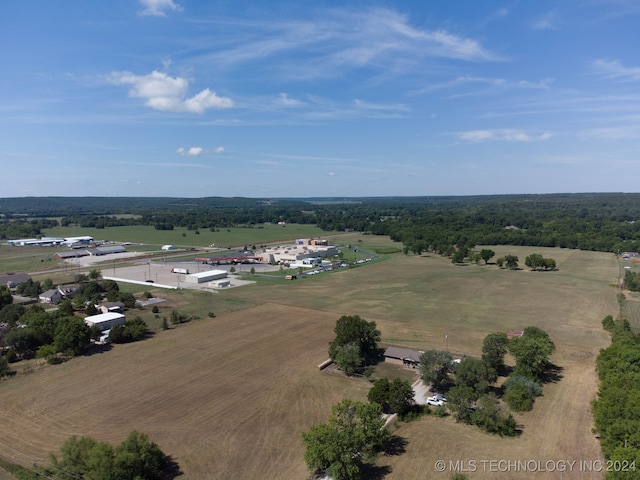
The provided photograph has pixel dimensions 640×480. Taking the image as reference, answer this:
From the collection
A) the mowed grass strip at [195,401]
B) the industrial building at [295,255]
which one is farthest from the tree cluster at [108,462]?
the industrial building at [295,255]

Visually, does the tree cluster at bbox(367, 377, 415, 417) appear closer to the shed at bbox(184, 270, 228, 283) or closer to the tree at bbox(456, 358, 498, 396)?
the tree at bbox(456, 358, 498, 396)

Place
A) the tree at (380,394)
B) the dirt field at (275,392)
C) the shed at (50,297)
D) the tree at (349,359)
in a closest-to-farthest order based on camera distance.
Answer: the dirt field at (275,392)
the tree at (380,394)
the tree at (349,359)
the shed at (50,297)

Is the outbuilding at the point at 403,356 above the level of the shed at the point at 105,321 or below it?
below

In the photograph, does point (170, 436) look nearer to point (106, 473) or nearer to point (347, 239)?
point (106, 473)

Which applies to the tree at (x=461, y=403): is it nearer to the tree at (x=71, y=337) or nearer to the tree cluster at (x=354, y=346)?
the tree cluster at (x=354, y=346)

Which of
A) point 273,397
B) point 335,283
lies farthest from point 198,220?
point 273,397

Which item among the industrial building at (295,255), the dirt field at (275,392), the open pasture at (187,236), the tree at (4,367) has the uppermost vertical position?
the open pasture at (187,236)

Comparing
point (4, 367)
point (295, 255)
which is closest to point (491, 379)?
point (4, 367)
